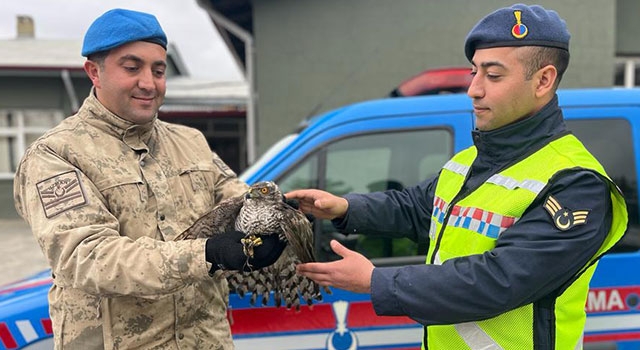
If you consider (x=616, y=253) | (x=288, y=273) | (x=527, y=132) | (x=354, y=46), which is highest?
(x=354, y=46)

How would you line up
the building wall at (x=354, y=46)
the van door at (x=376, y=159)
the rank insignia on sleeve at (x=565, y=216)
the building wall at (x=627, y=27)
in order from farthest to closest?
1. the building wall at (x=627, y=27)
2. the building wall at (x=354, y=46)
3. the van door at (x=376, y=159)
4. the rank insignia on sleeve at (x=565, y=216)

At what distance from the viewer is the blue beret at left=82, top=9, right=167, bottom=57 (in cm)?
160

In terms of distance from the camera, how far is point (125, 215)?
165cm

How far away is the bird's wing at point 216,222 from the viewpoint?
1656 millimetres

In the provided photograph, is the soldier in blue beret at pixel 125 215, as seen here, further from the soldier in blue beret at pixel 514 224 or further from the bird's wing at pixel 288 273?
the soldier in blue beret at pixel 514 224

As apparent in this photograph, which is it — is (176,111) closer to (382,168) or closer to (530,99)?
(382,168)

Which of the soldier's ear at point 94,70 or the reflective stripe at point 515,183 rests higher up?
the soldier's ear at point 94,70

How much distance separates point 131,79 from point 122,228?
1.66 ft

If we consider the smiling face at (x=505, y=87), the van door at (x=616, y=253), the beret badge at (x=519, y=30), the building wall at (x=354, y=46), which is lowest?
the van door at (x=616, y=253)

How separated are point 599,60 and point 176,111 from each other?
8.99 m

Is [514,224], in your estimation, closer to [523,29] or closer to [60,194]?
[523,29]

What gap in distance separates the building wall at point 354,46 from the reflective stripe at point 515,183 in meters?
6.67

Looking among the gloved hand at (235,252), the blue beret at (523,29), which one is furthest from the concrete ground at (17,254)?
the blue beret at (523,29)

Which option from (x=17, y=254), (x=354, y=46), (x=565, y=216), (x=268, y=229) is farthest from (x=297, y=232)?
(x=17, y=254)
